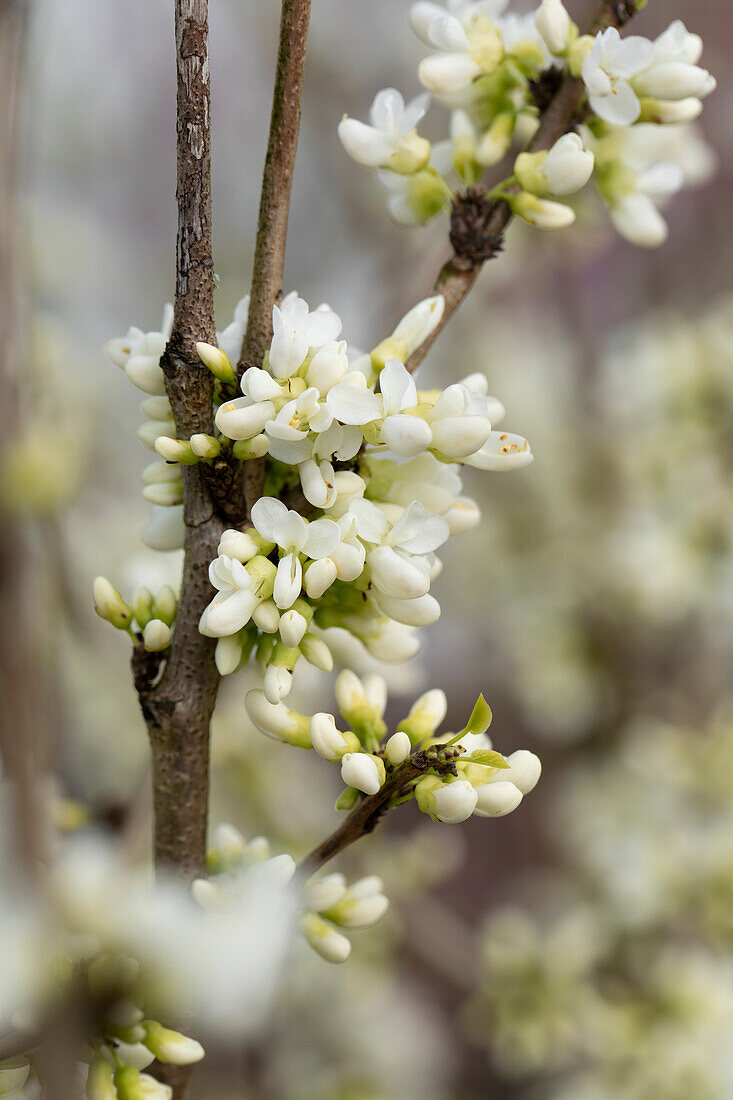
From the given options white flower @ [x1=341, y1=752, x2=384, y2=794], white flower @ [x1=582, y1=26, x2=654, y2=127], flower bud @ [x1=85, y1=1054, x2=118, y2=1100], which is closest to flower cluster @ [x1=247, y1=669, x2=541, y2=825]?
white flower @ [x1=341, y1=752, x2=384, y2=794]

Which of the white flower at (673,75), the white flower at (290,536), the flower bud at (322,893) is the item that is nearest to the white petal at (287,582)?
the white flower at (290,536)

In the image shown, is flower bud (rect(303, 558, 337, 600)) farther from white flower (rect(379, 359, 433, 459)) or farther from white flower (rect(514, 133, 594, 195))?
white flower (rect(514, 133, 594, 195))

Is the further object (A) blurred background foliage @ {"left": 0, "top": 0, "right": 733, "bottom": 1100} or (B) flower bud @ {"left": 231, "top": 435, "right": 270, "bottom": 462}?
(A) blurred background foliage @ {"left": 0, "top": 0, "right": 733, "bottom": 1100}

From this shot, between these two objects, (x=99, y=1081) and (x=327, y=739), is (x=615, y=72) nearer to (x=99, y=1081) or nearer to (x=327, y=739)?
→ (x=327, y=739)

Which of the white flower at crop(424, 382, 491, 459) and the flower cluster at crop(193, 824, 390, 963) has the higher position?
the white flower at crop(424, 382, 491, 459)

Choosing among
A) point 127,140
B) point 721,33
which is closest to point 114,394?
point 127,140

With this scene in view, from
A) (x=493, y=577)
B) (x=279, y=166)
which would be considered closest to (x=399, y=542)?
(x=279, y=166)

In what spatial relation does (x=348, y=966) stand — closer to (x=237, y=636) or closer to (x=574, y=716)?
(x=574, y=716)
